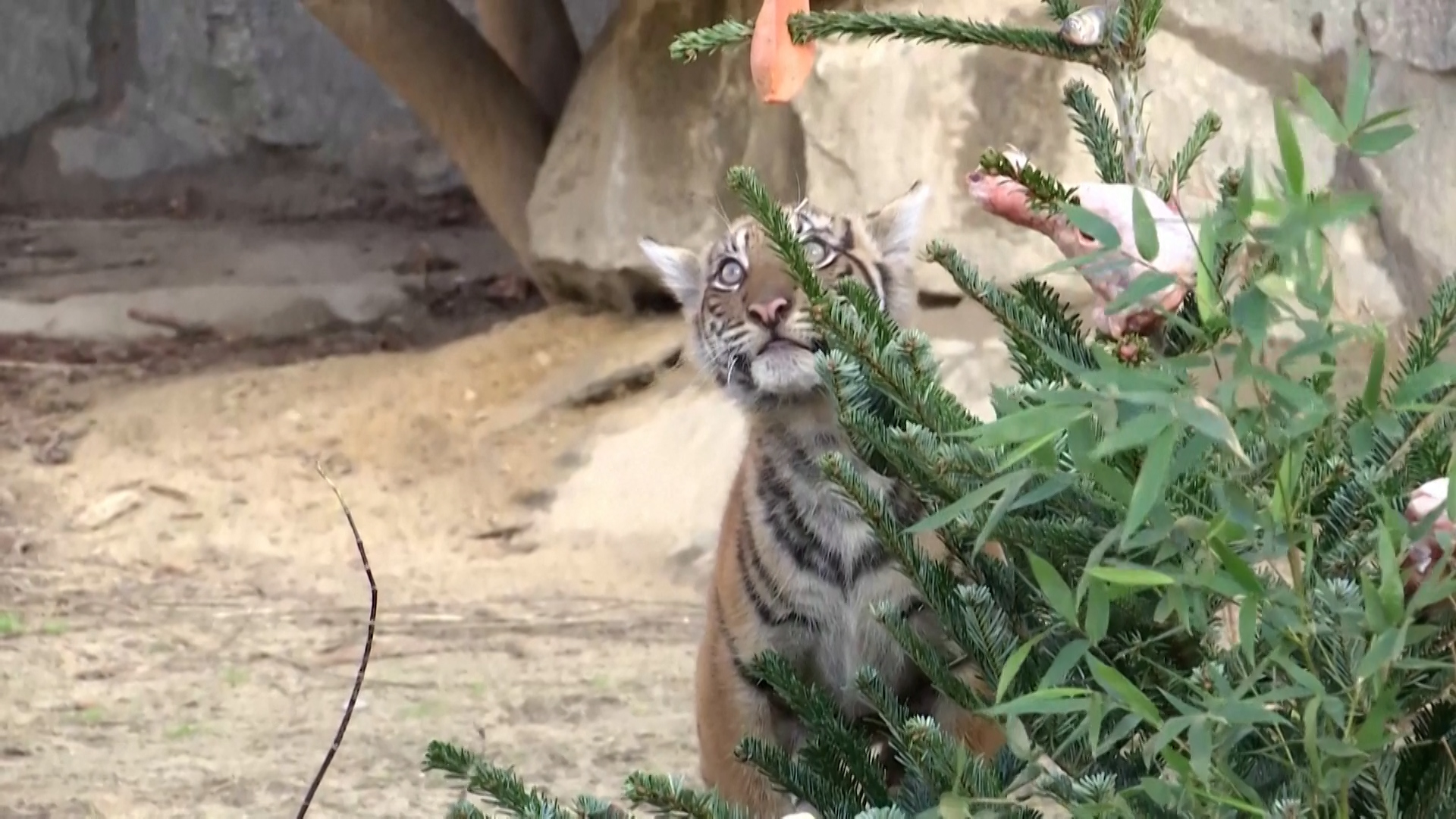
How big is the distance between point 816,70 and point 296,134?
17.3 feet

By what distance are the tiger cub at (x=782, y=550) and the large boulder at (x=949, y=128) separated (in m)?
0.57

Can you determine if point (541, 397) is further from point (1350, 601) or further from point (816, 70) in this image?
point (1350, 601)

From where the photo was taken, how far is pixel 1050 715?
3.86ft

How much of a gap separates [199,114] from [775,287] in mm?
7346

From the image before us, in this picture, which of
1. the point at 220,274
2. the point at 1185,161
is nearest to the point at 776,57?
the point at 1185,161

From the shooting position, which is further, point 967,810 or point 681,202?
point 681,202

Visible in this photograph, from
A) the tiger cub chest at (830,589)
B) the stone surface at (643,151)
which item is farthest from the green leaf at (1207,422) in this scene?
the stone surface at (643,151)

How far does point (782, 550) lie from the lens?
96.4 inches

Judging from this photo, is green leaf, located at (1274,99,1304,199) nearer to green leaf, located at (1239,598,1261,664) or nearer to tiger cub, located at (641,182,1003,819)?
green leaf, located at (1239,598,1261,664)

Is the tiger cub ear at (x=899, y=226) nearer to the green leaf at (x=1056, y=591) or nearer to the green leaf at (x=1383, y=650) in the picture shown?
the green leaf at (x=1056, y=591)

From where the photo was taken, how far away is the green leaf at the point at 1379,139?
847mm

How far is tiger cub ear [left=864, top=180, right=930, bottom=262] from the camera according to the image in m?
2.70

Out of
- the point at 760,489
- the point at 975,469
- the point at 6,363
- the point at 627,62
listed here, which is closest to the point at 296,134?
the point at 6,363

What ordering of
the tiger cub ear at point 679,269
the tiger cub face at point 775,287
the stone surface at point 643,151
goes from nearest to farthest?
the tiger cub face at point 775,287 → the tiger cub ear at point 679,269 → the stone surface at point 643,151
